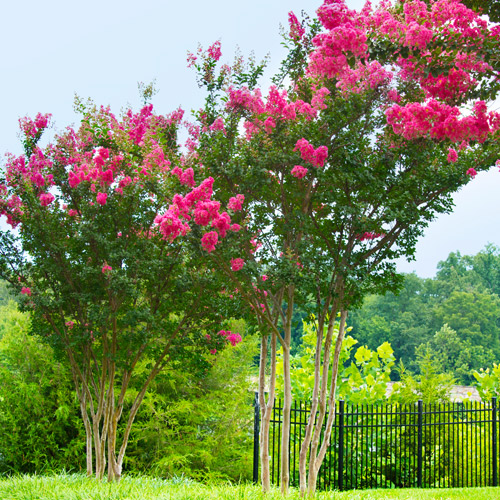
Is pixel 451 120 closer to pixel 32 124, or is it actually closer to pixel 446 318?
pixel 32 124

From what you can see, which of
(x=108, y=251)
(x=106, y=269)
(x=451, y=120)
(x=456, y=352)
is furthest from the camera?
(x=456, y=352)

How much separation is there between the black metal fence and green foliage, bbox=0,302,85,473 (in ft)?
12.9

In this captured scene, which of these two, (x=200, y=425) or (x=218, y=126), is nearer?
(x=218, y=126)

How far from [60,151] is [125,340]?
2530mm

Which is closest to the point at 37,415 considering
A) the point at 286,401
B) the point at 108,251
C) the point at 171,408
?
the point at 171,408

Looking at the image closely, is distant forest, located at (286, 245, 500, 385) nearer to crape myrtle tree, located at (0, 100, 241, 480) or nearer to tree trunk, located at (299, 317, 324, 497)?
crape myrtle tree, located at (0, 100, 241, 480)

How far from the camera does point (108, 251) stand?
6.47 meters

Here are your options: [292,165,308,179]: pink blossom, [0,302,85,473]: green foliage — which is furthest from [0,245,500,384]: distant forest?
[292,165,308,179]: pink blossom

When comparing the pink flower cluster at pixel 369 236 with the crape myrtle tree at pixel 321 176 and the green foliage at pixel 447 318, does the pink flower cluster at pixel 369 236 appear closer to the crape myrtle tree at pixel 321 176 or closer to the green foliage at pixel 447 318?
the crape myrtle tree at pixel 321 176

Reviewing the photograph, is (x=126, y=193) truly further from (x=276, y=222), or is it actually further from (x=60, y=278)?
(x=276, y=222)

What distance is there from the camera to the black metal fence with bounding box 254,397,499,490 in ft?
28.0

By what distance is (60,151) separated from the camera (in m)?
6.99

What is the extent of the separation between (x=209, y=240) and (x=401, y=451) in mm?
6295

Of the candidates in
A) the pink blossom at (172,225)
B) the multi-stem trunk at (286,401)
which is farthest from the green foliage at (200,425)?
the pink blossom at (172,225)
